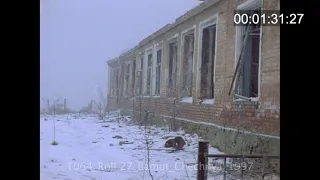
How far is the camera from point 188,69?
288 centimetres

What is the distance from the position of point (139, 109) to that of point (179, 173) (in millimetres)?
655

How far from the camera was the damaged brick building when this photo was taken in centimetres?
278

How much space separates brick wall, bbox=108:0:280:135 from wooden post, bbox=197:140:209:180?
1.98 feet

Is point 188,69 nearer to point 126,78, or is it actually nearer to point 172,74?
point 172,74

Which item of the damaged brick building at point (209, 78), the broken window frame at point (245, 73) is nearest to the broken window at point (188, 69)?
the damaged brick building at point (209, 78)

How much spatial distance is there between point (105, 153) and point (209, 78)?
1.15 metres

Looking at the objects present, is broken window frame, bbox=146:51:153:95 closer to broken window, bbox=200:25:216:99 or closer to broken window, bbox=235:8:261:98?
broken window, bbox=200:25:216:99

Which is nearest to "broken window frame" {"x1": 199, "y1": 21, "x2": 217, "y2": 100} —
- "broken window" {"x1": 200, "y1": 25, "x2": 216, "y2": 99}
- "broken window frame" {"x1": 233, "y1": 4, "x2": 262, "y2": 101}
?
"broken window" {"x1": 200, "y1": 25, "x2": 216, "y2": 99}

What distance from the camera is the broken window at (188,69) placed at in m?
2.86
